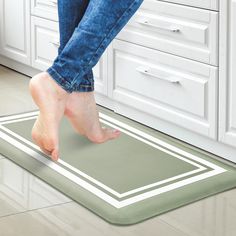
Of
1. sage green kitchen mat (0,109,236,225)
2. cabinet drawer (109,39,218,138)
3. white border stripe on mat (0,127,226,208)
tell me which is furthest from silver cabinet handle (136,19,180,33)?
white border stripe on mat (0,127,226,208)

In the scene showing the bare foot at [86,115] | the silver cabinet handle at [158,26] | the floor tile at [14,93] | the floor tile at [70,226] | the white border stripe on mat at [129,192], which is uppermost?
the silver cabinet handle at [158,26]

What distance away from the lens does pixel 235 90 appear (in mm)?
2631

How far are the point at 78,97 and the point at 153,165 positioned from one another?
452 mm

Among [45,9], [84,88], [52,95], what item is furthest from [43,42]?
[52,95]

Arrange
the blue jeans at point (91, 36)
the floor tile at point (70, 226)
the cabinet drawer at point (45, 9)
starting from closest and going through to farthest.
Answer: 1. the blue jeans at point (91, 36)
2. the floor tile at point (70, 226)
3. the cabinet drawer at point (45, 9)

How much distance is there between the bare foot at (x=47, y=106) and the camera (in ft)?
6.73

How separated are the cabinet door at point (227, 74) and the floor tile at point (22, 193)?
68cm

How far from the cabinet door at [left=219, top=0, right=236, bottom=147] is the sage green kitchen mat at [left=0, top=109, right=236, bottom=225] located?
4.9 inches

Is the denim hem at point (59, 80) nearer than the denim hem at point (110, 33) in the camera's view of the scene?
No

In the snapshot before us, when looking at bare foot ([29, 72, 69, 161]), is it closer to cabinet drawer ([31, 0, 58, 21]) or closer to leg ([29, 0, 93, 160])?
leg ([29, 0, 93, 160])

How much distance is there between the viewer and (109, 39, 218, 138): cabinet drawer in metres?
2.77

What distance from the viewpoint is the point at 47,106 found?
2.13m

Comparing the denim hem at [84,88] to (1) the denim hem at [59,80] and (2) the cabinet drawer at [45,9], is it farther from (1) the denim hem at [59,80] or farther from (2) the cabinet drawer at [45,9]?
(2) the cabinet drawer at [45,9]

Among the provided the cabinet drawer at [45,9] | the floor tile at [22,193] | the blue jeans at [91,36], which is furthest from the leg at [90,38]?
the cabinet drawer at [45,9]
